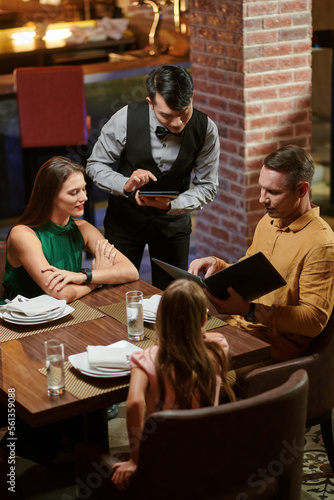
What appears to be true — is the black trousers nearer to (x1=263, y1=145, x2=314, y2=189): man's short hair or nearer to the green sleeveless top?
the green sleeveless top

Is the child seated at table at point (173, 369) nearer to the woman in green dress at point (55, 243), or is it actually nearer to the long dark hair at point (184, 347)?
the long dark hair at point (184, 347)

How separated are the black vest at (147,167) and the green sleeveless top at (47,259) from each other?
1.41 ft

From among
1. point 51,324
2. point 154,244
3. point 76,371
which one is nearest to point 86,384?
point 76,371

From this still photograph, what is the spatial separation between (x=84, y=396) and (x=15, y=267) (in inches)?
38.4

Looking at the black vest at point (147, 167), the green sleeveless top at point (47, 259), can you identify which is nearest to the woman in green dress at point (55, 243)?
the green sleeveless top at point (47, 259)

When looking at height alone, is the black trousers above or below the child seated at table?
below

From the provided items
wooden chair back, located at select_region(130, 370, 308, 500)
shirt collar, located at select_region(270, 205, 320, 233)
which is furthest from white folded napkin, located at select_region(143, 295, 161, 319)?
wooden chair back, located at select_region(130, 370, 308, 500)

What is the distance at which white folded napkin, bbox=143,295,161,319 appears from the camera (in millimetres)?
2674

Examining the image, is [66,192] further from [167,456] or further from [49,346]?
[167,456]

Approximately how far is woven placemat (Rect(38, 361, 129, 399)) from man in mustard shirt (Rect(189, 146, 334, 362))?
54 centimetres

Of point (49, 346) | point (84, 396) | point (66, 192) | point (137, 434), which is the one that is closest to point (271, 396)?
point (137, 434)

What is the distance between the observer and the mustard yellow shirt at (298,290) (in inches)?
101

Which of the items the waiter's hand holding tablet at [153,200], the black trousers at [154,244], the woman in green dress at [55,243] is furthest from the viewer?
the black trousers at [154,244]

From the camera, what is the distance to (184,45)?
639 cm
